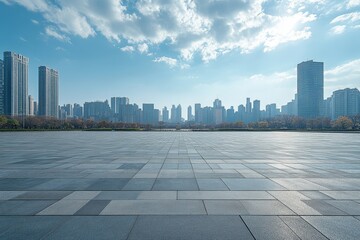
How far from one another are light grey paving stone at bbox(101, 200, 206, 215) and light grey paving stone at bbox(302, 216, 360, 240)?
2.57m

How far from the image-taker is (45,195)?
674 centimetres

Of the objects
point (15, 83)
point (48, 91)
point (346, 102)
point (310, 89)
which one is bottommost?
point (346, 102)

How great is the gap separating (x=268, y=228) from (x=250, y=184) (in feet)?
11.3

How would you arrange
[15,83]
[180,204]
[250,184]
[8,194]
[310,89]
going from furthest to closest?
[310,89]
[15,83]
[250,184]
[8,194]
[180,204]

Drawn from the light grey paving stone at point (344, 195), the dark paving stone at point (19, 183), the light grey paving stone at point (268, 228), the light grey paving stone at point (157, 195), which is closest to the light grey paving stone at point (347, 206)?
the light grey paving stone at point (344, 195)

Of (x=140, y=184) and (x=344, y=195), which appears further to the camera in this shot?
(x=140, y=184)

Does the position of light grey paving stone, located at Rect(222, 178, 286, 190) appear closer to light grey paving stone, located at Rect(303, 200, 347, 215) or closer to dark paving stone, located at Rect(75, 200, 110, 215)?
light grey paving stone, located at Rect(303, 200, 347, 215)

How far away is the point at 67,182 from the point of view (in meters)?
8.24

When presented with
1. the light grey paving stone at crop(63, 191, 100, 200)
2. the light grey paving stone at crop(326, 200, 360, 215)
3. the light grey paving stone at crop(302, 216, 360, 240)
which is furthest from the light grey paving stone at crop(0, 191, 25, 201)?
the light grey paving stone at crop(326, 200, 360, 215)

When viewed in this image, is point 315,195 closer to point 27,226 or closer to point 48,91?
point 27,226

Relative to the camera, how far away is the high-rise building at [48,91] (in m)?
157

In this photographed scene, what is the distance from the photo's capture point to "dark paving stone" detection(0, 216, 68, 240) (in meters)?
4.34

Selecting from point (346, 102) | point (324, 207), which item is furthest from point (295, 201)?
point (346, 102)

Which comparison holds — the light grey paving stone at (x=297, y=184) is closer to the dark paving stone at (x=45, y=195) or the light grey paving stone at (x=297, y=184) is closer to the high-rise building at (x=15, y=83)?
the dark paving stone at (x=45, y=195)
